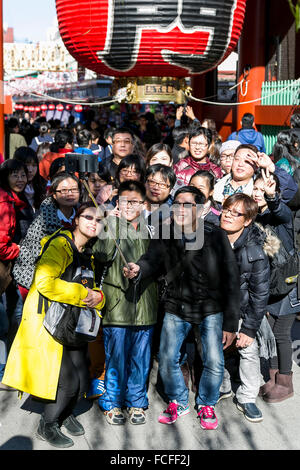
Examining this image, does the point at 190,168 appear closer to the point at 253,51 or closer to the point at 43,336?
the point at 43,336

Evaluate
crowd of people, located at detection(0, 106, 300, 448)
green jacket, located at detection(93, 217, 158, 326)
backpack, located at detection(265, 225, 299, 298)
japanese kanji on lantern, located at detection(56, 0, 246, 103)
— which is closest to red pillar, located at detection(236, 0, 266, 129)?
japanese kanji on lantern, located at detection(56, 0, 246, 103)

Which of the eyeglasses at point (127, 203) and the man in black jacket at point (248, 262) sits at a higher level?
the eyeglasses at point (127, 203)

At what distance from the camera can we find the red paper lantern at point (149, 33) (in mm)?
5668

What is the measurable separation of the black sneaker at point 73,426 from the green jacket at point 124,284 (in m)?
0.65

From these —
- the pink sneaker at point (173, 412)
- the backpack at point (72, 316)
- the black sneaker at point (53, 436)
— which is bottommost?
the pink sneaker at point (173, 412)

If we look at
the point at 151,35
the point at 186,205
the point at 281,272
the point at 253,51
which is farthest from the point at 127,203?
the point at 253,51

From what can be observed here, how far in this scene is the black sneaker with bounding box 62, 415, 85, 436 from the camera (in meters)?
3.87

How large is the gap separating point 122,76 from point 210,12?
1236mm

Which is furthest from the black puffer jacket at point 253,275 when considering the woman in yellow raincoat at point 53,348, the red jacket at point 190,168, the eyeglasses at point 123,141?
the eyeglasses at point 123,141

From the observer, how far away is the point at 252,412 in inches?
162

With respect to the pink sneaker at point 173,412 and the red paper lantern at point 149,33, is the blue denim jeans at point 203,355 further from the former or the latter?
the red paper lantern at point 149,33

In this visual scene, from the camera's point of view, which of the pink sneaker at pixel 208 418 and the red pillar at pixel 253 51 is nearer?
the pink sneaker at pixel 208 418

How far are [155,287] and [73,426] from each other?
1043 millimetres
